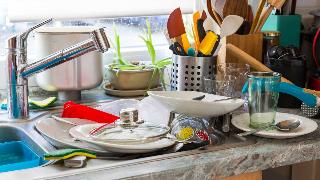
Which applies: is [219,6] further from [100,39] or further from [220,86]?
[100,39]

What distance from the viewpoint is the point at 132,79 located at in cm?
180

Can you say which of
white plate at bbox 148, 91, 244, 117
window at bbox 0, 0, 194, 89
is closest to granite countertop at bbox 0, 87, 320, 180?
white plate at bbox 148, 91, 244, 117

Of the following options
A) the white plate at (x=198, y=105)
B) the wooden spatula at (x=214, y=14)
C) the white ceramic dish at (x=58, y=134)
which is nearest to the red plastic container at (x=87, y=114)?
the white ceramic dish at (x=58, y=134)

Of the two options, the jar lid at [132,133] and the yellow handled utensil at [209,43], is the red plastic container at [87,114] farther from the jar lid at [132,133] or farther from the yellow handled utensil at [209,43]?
the yellow handled utensil at [209,43]

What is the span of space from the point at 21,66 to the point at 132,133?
43 centimetres

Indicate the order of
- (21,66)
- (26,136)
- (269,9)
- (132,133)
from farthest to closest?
(269,9), (21,66), (26,136), (132,133)

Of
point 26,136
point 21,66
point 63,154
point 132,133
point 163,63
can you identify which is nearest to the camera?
point 63,154

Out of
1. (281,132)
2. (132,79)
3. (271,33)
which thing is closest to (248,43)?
(271,33)

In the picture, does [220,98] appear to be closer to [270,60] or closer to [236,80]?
[236,80]

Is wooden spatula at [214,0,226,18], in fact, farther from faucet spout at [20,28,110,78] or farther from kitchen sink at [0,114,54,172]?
kitchen sink at [0,114,54,172]

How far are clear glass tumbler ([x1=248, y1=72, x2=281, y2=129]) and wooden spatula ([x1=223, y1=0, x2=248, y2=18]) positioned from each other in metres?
0.42

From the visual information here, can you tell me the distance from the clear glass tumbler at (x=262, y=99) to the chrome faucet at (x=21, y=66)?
0.46 meters

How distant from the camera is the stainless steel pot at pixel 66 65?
169 centimetres

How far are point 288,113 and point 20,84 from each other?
768mm
